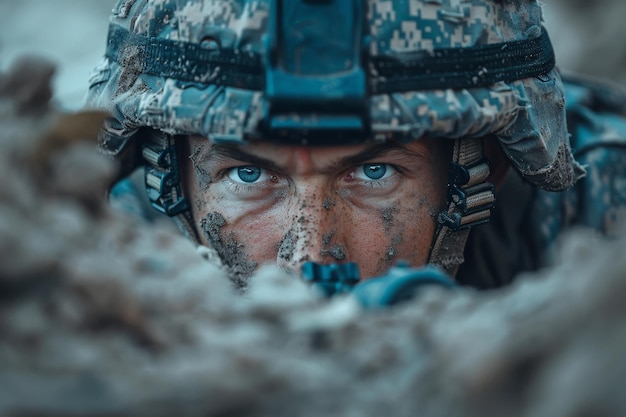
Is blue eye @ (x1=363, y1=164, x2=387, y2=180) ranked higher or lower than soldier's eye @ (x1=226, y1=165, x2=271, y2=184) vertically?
higher

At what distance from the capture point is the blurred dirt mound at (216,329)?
38.6 inches

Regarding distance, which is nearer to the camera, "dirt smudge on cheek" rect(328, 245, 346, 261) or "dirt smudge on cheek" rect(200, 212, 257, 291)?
"dirt smudge on cheek" rect(328, 245, 346, 261)

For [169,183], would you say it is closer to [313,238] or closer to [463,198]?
[313,238]

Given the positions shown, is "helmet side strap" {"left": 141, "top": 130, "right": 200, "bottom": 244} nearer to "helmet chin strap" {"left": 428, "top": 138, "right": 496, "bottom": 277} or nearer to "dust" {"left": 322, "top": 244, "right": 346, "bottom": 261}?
"dust" {"left": 322, "top": 244, "right": 346, "bottom": 261}

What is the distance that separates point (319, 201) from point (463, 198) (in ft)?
1.18

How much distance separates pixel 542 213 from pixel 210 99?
1312 millimetres

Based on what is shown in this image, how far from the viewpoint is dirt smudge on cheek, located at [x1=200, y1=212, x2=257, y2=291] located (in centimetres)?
207

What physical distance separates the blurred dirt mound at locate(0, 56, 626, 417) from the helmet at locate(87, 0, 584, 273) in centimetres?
59

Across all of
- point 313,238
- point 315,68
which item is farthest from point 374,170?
point 315,68

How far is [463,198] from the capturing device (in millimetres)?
2105

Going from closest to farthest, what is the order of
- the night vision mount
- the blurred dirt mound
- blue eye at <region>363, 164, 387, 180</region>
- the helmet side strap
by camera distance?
the blurred dirt mound, the night vision mount, blue eye at <region>363, 164, 387, 180</region>, the helmet side strap

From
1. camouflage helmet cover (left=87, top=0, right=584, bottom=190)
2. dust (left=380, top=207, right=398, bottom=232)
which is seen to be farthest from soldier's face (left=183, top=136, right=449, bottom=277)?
camouflage helmet cover (left=87, top=0, right=584, bottom=190)

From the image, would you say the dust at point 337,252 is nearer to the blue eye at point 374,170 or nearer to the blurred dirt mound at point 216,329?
the blue eye at point 374,170

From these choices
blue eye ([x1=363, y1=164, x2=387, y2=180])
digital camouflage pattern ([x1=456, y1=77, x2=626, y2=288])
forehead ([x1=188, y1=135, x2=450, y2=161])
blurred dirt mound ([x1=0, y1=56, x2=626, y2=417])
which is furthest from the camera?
digital camouflage pattern ([x1=456, y1=77, x2=626, y2=288])
